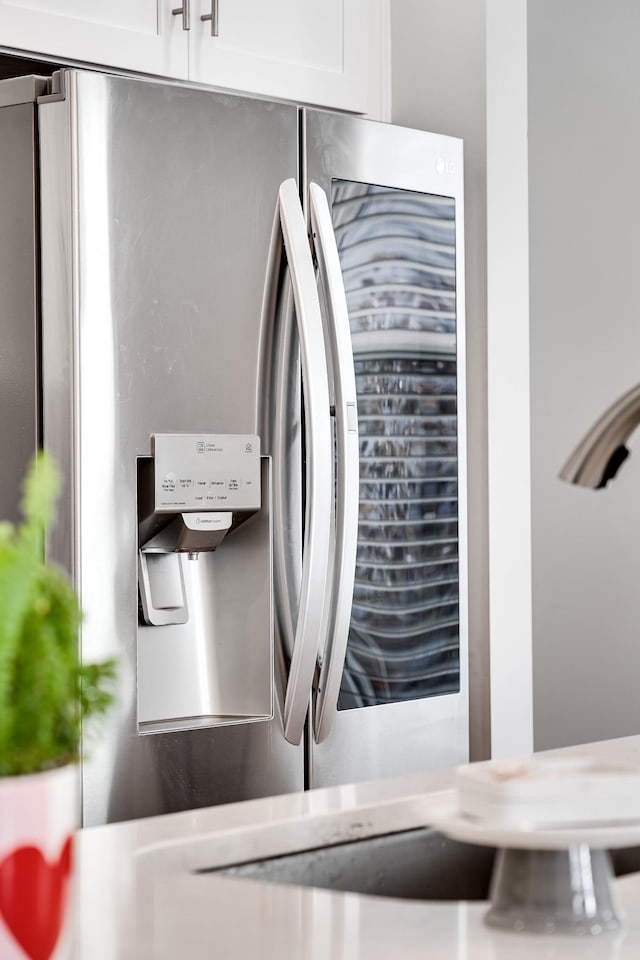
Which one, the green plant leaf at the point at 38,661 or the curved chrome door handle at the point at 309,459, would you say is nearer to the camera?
the green plant leaf at the point at 38,661

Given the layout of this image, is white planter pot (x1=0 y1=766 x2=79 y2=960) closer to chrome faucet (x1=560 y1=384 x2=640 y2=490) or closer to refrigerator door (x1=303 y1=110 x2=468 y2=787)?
chrome faucet (x1=560 y1=384 x2=640 y2=490)

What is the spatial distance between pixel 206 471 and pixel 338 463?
25cm

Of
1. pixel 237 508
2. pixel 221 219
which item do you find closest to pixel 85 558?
pixel 237 508

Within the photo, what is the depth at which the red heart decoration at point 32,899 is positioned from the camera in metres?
0.63

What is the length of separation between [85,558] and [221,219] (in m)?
0.57

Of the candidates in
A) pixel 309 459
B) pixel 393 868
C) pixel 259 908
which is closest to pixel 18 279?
pixel 309 459

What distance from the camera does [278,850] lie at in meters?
1.13

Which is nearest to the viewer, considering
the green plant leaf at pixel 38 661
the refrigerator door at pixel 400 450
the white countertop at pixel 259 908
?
the green plant leaf at pixel 38 661

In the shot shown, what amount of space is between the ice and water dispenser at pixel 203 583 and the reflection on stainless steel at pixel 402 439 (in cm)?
20

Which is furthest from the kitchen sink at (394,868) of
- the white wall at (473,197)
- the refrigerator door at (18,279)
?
the white wall at (473,197)

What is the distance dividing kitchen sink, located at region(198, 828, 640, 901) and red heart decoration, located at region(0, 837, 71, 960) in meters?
0.47

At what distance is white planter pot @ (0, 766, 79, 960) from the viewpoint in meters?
0.63

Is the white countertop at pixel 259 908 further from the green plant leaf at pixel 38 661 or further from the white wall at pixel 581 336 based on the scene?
the white wall at pixel 581 336

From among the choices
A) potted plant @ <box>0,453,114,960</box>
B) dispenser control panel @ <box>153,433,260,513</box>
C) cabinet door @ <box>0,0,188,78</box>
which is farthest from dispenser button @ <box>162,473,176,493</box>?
potted plant @ <box>0,453,114,960</box>
